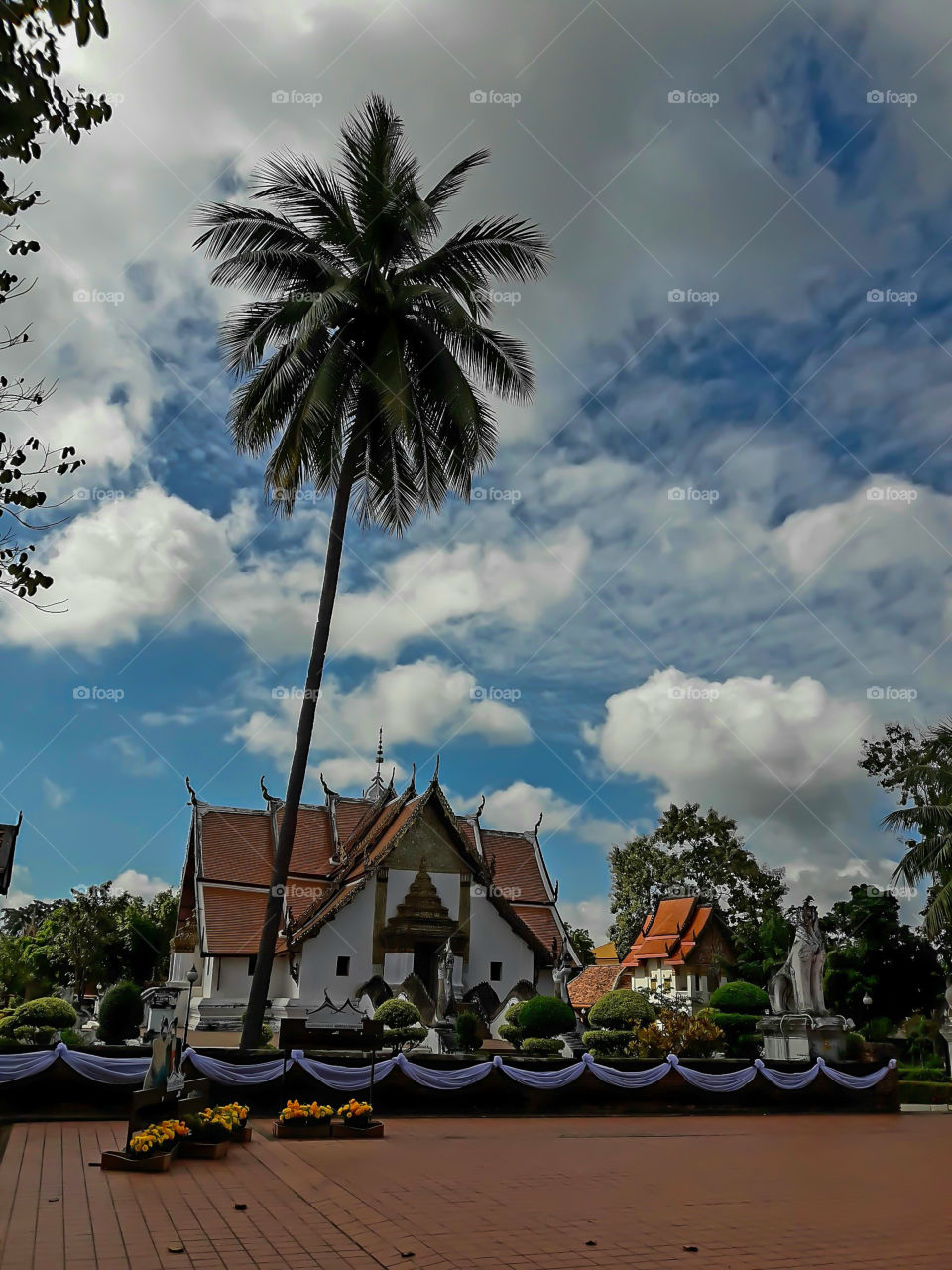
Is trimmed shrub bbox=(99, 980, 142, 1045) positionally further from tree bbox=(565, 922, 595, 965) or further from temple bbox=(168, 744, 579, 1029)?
tree bbox=(565, 922, 595, 965)

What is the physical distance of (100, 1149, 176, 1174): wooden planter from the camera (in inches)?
410

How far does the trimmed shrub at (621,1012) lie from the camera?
23031 mm

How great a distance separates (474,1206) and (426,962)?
23324 mm

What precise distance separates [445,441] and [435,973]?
1892 cm

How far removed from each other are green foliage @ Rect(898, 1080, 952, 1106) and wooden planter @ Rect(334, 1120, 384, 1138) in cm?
1617

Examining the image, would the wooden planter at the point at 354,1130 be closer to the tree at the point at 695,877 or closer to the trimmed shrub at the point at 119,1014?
the trimmed shrub at the point at 119,1014

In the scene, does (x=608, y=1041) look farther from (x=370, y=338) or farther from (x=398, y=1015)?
(x=370, y=338)

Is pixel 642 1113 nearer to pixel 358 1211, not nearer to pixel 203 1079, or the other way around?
pixel 203 1079

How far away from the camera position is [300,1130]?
44.1ft

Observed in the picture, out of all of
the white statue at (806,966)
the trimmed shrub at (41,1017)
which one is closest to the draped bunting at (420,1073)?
the white statue at (806,966)

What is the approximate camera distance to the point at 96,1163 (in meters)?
10.9

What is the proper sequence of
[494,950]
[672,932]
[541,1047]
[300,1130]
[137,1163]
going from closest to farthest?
[137,1163], [300,1130], [541,1047], [494,950], [672,932]

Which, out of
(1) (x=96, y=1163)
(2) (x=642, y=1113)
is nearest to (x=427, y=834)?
(2) (x=642, y=1113)

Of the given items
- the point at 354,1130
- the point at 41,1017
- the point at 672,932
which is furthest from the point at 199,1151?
the point at 672,932
